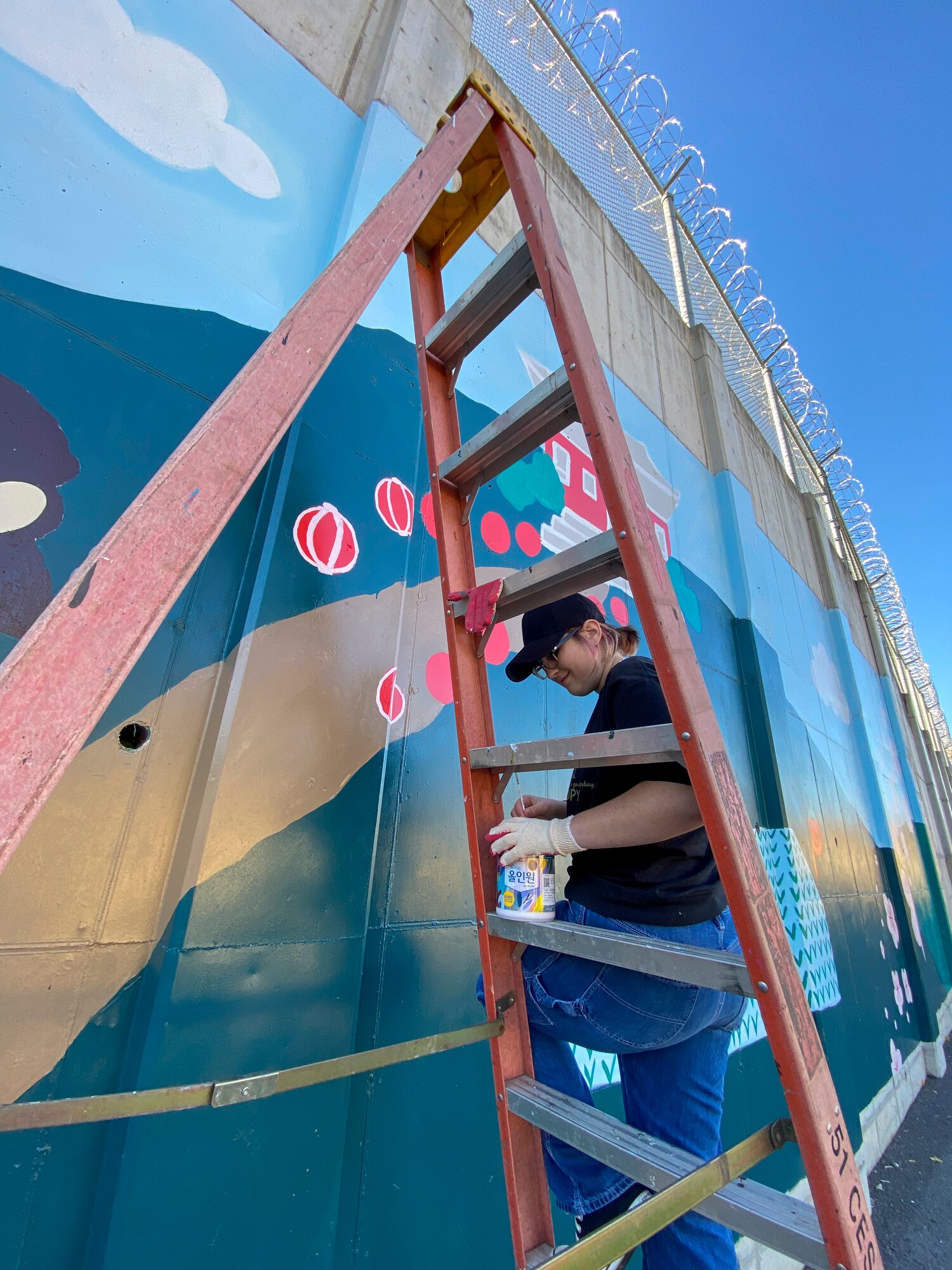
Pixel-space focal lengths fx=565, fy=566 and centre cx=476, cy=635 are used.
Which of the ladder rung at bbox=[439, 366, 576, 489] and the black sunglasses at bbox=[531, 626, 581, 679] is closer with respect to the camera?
the ladder rung at bbox=[439, 366, 576, 489]

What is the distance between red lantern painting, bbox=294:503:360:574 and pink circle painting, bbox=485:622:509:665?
70 cm

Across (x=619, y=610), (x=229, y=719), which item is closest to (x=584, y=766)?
(x=229, y=719)

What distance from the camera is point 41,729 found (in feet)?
1.90

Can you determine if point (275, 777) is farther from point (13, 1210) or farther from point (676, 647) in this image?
point (676, 647)

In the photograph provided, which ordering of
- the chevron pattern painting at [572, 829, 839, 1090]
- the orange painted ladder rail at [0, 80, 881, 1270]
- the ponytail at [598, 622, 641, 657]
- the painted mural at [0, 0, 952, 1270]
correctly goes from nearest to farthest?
the orange painted ladder rail at [0, 80, 881, 1270], the painted mural at [0, 0, 952, 1270], the ponytail at [598, 622, 641, 657], the chevron pattern painting at [572, 829, 839, 1090]

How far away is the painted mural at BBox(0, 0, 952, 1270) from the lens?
1.22 meters

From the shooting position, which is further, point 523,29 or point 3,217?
point 523,29

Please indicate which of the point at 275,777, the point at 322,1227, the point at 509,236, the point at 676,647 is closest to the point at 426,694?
the point at 275,777

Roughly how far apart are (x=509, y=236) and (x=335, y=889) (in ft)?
11.2

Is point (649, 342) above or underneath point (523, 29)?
underneath

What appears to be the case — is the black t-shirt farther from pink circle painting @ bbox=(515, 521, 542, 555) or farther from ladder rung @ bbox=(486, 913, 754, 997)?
pink circle painting @ bbox=(515, 521, 542, 555)

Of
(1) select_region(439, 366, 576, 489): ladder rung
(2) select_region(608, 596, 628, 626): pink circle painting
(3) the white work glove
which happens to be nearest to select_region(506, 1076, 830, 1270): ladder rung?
(3) the white work glove

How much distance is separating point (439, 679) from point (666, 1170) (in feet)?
4.68

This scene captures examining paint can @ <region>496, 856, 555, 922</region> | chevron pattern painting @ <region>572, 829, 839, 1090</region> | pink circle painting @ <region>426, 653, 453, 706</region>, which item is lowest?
chevron pattern painting @ <region>572, 829, 839, 1090</region>
